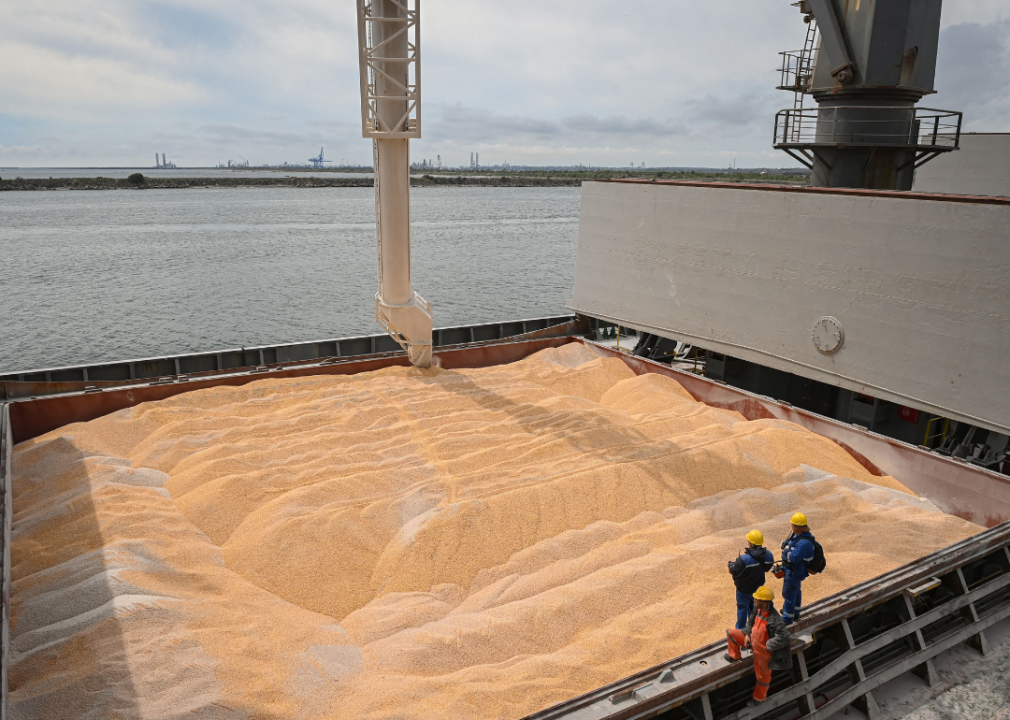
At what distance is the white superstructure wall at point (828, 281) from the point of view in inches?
360

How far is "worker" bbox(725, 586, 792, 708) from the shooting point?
4965 millimetres

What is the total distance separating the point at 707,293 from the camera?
42.6 ft

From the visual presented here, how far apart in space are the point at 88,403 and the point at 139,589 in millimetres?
5116

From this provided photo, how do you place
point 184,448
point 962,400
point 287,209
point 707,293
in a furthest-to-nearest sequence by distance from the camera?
point 287,209 → point 707,293 → point 962,400 → point 184,448

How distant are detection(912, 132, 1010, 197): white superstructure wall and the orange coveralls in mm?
14030

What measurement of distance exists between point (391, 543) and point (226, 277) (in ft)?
107

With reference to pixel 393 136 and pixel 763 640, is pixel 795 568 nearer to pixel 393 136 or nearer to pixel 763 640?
pixel 763 640

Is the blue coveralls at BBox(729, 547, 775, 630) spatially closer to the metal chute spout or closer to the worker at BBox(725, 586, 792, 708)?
the worker at BBox(725, 586, 792, 708)

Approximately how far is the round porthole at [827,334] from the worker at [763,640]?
23.1 ft

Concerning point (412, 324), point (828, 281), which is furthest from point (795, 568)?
point (412, 324)

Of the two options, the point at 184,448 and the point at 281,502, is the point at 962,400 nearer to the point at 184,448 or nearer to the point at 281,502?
the point at 281,502

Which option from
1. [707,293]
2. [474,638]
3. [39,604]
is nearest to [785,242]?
[707,293]

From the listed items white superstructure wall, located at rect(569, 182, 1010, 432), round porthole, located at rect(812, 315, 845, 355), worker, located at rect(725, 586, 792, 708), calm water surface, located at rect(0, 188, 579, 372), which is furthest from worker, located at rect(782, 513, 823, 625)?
calm water surface, located at rect(0, 188, 579, 372)

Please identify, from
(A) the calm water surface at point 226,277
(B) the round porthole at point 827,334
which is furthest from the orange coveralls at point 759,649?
(A) the calm water surface at point 226,277
